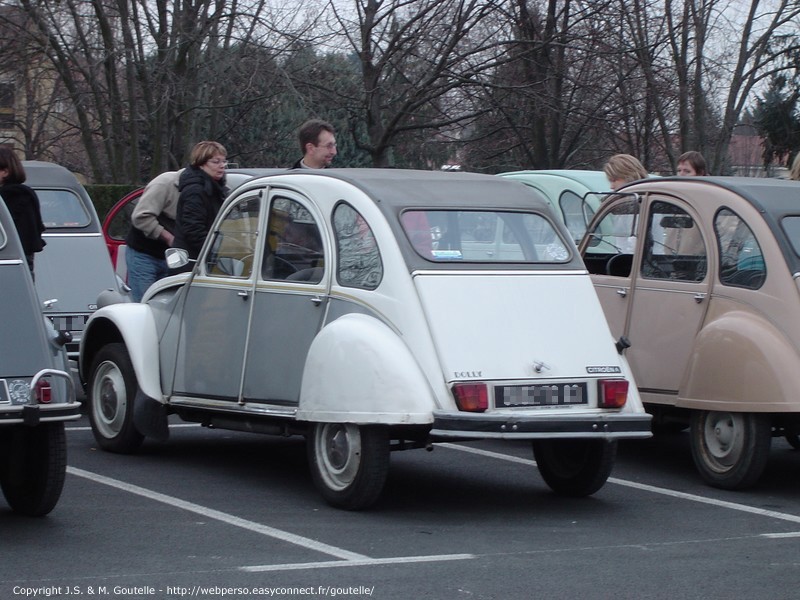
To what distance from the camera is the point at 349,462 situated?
290 inches

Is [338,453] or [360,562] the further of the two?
[338,453]

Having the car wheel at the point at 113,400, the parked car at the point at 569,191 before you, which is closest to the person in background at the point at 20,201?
the car wheel at the point at 113,400

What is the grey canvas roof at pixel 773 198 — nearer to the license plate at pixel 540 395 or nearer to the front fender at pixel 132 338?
the license plate at pixel 540 395

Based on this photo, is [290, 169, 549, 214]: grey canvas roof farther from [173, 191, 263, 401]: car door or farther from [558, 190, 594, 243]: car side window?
[558, 190, 594, 243]: car side window

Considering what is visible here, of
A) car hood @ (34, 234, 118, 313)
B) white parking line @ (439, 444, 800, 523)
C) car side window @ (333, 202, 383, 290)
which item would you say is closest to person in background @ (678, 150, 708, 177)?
white parking line @ (439, 444, 800, 523)

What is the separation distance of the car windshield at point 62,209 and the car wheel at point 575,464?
271 inches

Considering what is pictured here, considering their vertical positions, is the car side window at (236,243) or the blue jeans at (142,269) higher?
the car side window at (236,243)

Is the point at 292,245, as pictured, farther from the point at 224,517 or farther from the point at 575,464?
the point at 575,464

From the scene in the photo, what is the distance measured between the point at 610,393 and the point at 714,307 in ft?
5.42

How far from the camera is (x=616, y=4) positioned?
911 inches

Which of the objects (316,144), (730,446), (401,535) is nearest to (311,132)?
(316,144)

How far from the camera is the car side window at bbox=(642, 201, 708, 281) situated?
9.04 m

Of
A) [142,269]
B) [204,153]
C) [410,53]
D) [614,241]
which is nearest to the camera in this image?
[614,241]

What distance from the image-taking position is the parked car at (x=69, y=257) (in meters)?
12.5
